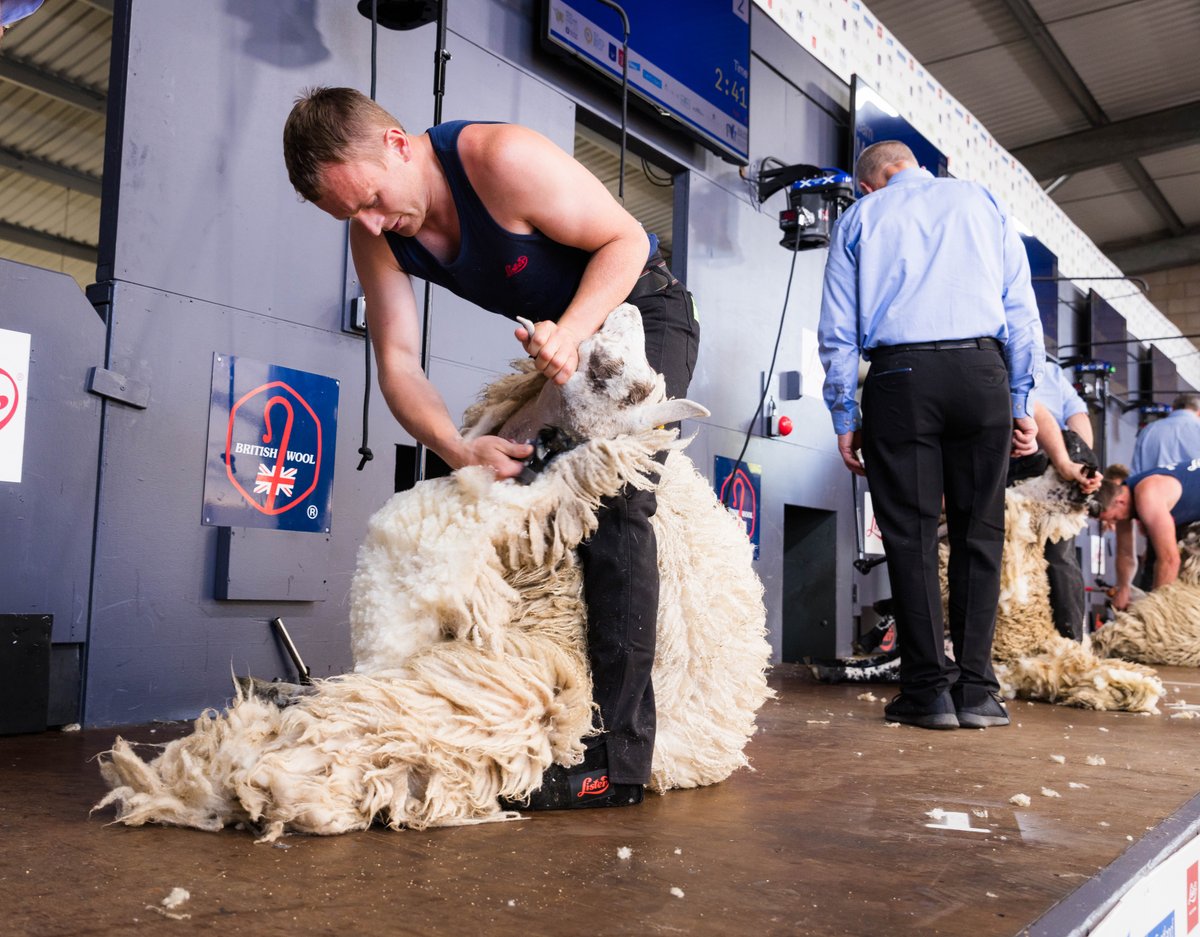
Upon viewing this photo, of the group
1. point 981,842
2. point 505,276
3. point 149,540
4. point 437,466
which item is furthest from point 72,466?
point 981,842

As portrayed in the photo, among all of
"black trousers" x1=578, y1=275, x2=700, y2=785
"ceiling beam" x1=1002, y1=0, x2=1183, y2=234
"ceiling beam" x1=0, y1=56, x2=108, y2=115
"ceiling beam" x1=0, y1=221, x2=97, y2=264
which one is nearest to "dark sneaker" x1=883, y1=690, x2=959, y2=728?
"black trousers" x1=578, y1=275, x2=700, y2=785

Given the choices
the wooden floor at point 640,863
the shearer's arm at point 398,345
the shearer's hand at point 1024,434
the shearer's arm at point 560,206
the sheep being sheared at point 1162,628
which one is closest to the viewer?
the wooden floor at point 640,863

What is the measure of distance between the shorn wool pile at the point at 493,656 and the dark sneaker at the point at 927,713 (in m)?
0.97

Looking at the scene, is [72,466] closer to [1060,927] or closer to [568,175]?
[568,175]

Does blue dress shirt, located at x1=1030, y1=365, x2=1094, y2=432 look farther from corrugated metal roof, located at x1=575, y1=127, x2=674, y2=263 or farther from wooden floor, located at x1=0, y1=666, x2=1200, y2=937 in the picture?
wooden floor, located at x1=0, y1=666, x2=1200, y2=937

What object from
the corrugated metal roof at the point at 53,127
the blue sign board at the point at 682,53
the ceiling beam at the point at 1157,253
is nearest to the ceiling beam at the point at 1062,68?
the ceiling beam at the point at 1157,253

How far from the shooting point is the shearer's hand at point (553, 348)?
145cm

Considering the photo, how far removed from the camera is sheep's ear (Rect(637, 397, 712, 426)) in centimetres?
154

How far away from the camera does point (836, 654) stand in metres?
5.21

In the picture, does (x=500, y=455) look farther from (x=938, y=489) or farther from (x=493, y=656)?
(x=938, y=489)

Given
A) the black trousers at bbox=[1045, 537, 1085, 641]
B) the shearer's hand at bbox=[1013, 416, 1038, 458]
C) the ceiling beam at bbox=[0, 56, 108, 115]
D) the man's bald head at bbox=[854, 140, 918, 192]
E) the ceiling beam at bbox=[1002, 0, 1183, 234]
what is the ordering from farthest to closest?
1. the ceiling beam at bbox=[1002, 0, 1183, 234]
2. the ceiling beam at bbox=[0, 56, 108, 115]
3. the black trousers at bbox=[1045, 537, 1085, 641]
4. the man's bald head at bbox=[854, 140, 918, 192]
5. the shearer's hand at bbox=[1013, 416, 1038, 458]

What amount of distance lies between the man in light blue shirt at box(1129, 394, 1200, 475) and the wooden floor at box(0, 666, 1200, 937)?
6417 mm

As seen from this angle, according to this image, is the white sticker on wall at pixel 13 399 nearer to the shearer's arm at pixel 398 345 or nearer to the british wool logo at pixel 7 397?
the british wool logo at pixel 7 397

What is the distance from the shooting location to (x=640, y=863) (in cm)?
120
